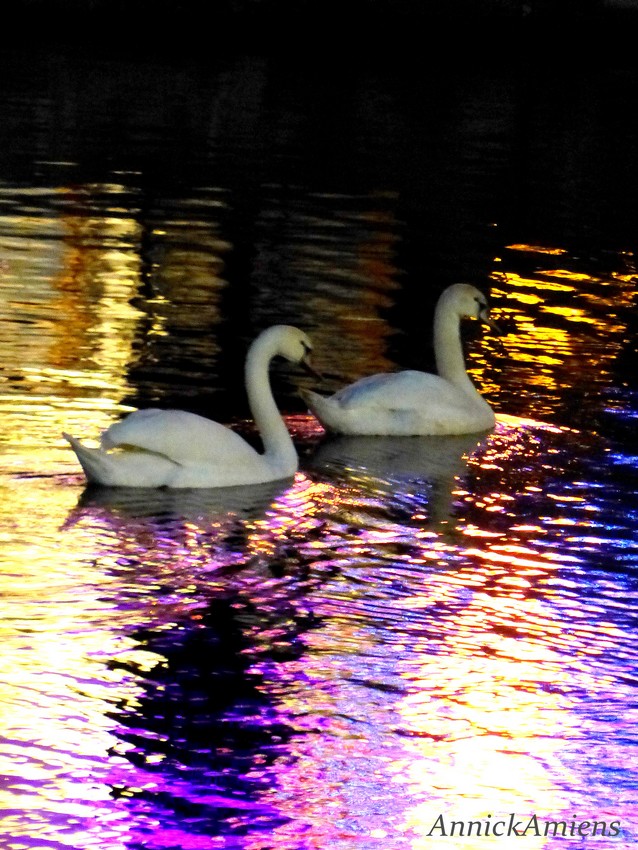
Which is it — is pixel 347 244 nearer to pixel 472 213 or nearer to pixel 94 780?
pixel 472 213

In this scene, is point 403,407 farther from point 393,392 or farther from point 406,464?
point 406,464

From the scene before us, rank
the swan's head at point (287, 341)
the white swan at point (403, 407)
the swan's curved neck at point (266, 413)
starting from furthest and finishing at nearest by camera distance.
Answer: the white swan at point (403, 407)
the swan's head at point (287, 341)
the swan's curved neck at point (266, 413)

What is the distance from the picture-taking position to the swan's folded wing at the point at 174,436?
29.9 feet

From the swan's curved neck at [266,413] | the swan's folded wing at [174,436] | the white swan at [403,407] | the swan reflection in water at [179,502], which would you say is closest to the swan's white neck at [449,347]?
the white swan at [403,407]

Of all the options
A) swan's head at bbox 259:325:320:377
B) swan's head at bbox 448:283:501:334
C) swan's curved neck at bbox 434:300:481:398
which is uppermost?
swan's head at bbox 448:283:501:334

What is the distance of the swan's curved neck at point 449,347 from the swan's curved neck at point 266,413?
77.4 inches

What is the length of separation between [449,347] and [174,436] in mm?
3244

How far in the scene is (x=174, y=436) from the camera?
30.2 feet

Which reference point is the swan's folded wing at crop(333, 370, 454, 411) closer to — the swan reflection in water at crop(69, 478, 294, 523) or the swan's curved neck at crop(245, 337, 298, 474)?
the swan's curved neck at crop(245, 337, 298, 474)

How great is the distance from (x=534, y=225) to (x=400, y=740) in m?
14.7

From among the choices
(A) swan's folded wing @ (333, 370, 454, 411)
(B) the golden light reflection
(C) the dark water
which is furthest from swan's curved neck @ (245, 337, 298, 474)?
(B) the golden light reflection

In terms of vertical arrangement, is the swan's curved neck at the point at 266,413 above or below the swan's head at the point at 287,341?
below

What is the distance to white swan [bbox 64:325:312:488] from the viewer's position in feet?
30.0

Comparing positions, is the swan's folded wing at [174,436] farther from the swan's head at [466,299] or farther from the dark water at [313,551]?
the swan's head at [466,299]
